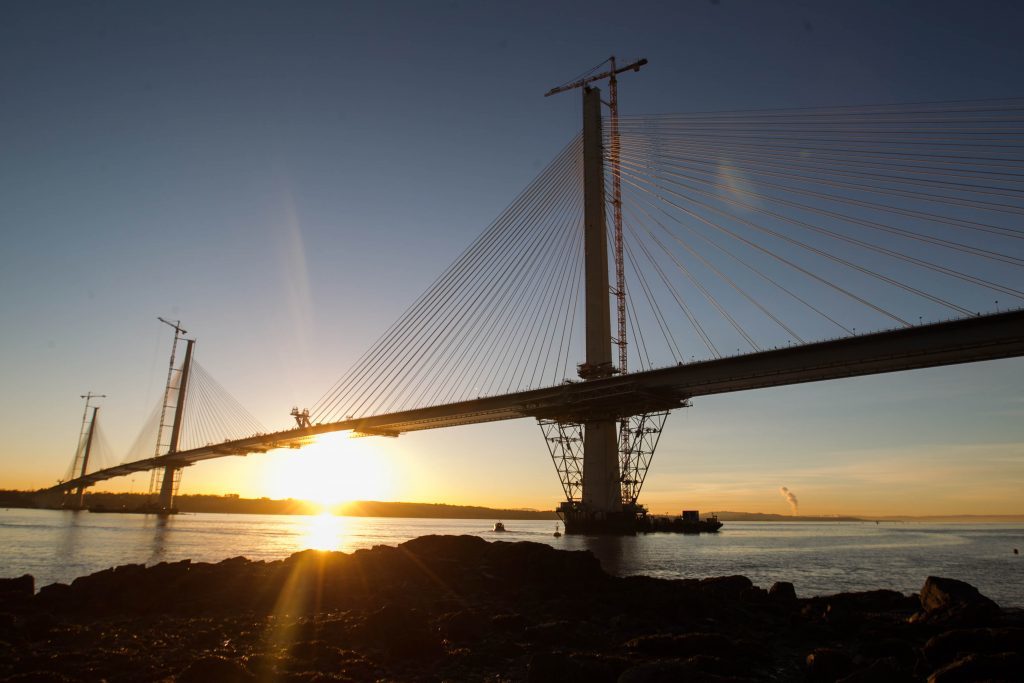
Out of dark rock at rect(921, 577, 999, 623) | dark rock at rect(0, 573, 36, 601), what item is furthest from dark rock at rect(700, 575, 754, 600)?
dark rock at rect(0, 573, 36, 601)

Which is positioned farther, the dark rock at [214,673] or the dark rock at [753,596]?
the dark rock at [753,596]

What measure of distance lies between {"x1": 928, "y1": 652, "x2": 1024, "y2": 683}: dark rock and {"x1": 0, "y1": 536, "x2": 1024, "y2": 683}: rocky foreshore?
38 millimetres

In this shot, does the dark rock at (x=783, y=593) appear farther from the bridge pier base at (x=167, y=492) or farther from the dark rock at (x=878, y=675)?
the bridge pier base at (x=167, y=492)

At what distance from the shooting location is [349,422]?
64.2m

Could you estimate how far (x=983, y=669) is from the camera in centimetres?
1186

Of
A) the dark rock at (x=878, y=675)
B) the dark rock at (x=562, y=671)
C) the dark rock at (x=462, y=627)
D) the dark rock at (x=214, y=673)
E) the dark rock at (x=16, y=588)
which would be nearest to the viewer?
the dark rock at (x=878, y=675)

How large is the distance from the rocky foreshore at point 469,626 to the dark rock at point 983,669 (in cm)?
4

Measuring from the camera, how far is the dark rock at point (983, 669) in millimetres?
11688

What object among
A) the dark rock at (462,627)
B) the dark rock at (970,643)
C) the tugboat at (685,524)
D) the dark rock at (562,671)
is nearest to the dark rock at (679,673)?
the dark rock at (562,671)

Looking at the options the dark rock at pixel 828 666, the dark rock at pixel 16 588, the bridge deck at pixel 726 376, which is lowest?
the dark rock at pixel 828 666

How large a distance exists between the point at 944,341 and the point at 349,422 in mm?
50527

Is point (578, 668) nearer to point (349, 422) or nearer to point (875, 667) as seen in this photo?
point (875, 667)

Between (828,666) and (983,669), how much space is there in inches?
107

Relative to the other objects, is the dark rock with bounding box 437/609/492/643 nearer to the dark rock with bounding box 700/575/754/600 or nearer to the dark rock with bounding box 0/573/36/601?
the dark rock with bounding box 700/575/754/600
